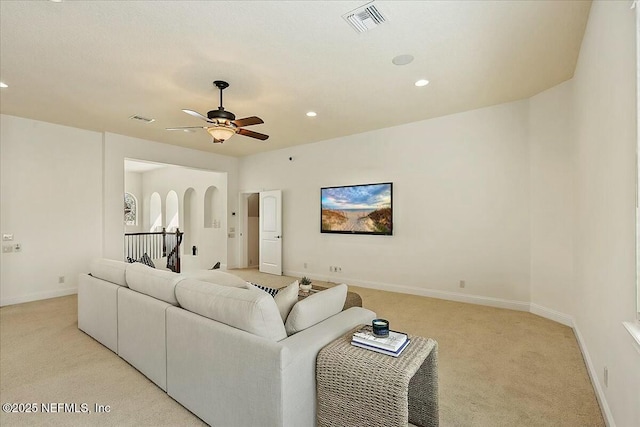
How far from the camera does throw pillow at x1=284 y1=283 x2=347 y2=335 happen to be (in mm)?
1885

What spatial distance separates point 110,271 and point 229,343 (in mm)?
2120

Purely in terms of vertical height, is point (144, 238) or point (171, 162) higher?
point (171, 162)

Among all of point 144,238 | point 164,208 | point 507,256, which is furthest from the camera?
point 164,208

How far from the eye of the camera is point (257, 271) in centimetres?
757

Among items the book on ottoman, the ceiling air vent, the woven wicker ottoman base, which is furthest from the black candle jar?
the ceiling air vent

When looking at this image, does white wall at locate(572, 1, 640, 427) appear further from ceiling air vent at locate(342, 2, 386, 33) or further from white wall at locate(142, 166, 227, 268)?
white wall at locate(142, 166, 227, 268)

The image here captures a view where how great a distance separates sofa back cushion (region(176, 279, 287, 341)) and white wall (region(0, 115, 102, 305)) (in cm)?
472

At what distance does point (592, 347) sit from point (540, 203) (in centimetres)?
213

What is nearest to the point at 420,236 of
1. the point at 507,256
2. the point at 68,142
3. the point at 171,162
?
the point at 507,256

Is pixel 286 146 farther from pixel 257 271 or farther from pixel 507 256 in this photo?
pixel 507 256

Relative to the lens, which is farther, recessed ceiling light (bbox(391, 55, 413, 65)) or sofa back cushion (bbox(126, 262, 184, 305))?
recessed ceiling light (bbox(391, 55, 413, 65))

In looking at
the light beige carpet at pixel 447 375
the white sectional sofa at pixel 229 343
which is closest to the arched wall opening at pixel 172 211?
the light beige carpet at pixel 447 375

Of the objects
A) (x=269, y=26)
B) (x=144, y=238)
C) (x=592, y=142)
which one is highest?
(x=269, y=26)

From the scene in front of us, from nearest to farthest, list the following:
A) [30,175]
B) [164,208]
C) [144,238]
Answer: [30,175], [144,238], [164,208]
